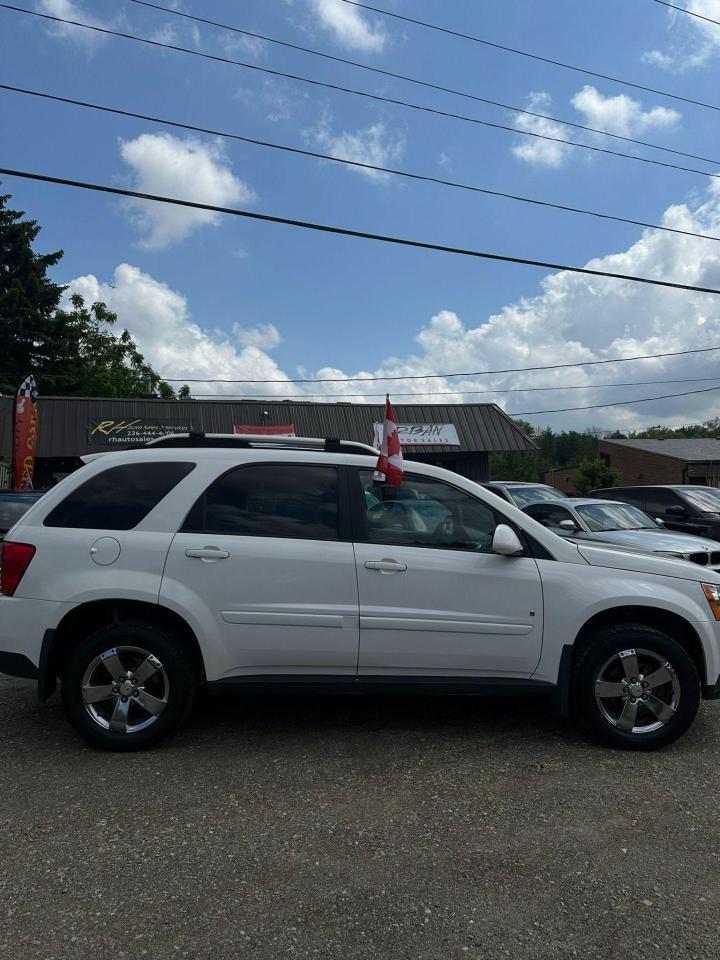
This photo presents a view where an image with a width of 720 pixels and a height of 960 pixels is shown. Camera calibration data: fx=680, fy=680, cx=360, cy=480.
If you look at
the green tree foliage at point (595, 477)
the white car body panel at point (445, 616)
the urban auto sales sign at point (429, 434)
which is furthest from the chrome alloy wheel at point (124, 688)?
the green tree foliage at point (595, 477)

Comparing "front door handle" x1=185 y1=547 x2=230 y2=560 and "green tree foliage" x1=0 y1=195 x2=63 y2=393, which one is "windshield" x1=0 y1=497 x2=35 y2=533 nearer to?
"front door handle" x1=185 y1=547 x2=230 y2=560

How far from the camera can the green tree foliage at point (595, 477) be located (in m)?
38.8

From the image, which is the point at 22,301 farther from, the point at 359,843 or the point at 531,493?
the point at 359,843

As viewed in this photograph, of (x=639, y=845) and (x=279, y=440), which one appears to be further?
(x=279, y=440)

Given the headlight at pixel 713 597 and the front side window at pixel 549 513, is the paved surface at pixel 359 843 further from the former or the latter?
the front side window at pixel 549 513

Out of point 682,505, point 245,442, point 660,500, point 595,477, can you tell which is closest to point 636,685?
point 245,442

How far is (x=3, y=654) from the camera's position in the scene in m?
4.00

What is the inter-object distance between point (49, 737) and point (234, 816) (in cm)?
168

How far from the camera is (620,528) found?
9.46 meters

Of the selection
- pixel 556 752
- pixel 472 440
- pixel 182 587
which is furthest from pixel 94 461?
pixel 472 440

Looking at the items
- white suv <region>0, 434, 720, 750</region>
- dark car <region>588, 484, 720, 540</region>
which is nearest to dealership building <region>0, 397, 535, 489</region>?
dark car <region>588, 484, 720, 540</region>

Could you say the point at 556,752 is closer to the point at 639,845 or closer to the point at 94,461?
the point at 639,845

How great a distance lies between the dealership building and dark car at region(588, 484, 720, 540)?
10597 mm

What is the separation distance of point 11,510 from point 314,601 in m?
5.80
